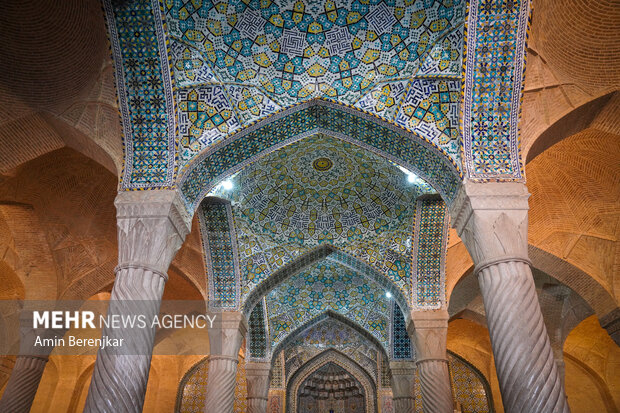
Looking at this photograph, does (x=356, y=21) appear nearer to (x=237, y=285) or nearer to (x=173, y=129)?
(x=173, y=129)

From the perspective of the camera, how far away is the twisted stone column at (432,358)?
7.82m

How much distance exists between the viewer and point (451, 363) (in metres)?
14.9

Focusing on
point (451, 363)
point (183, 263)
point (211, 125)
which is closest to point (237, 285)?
point (183, 263)

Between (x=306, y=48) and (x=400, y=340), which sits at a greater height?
(x=306, y=48)

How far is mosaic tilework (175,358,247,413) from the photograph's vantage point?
14.2 m

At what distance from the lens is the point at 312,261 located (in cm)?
970

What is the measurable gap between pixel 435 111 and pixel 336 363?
1072 centimetres

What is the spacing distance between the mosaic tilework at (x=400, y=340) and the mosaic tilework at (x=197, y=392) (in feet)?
17.5

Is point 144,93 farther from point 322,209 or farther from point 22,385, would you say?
point 22,385

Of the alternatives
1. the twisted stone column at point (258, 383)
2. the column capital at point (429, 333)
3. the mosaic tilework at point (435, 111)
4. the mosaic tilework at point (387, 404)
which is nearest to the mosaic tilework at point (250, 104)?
the mosaic tilework at point (435, 111)

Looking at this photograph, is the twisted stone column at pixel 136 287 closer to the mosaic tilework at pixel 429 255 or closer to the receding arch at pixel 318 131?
the receding arch at pixel 318 131

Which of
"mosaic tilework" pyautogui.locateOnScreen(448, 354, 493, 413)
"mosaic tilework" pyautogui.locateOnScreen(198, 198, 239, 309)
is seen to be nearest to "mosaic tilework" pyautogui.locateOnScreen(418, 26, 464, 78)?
"mosaic tilework" pyautogui.locateOnScreen(198, 198, 239, 309)

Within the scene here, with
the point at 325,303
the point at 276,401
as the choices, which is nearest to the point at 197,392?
the point at 276,401

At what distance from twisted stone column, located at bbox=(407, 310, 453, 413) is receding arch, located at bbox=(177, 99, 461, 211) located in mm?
3479
